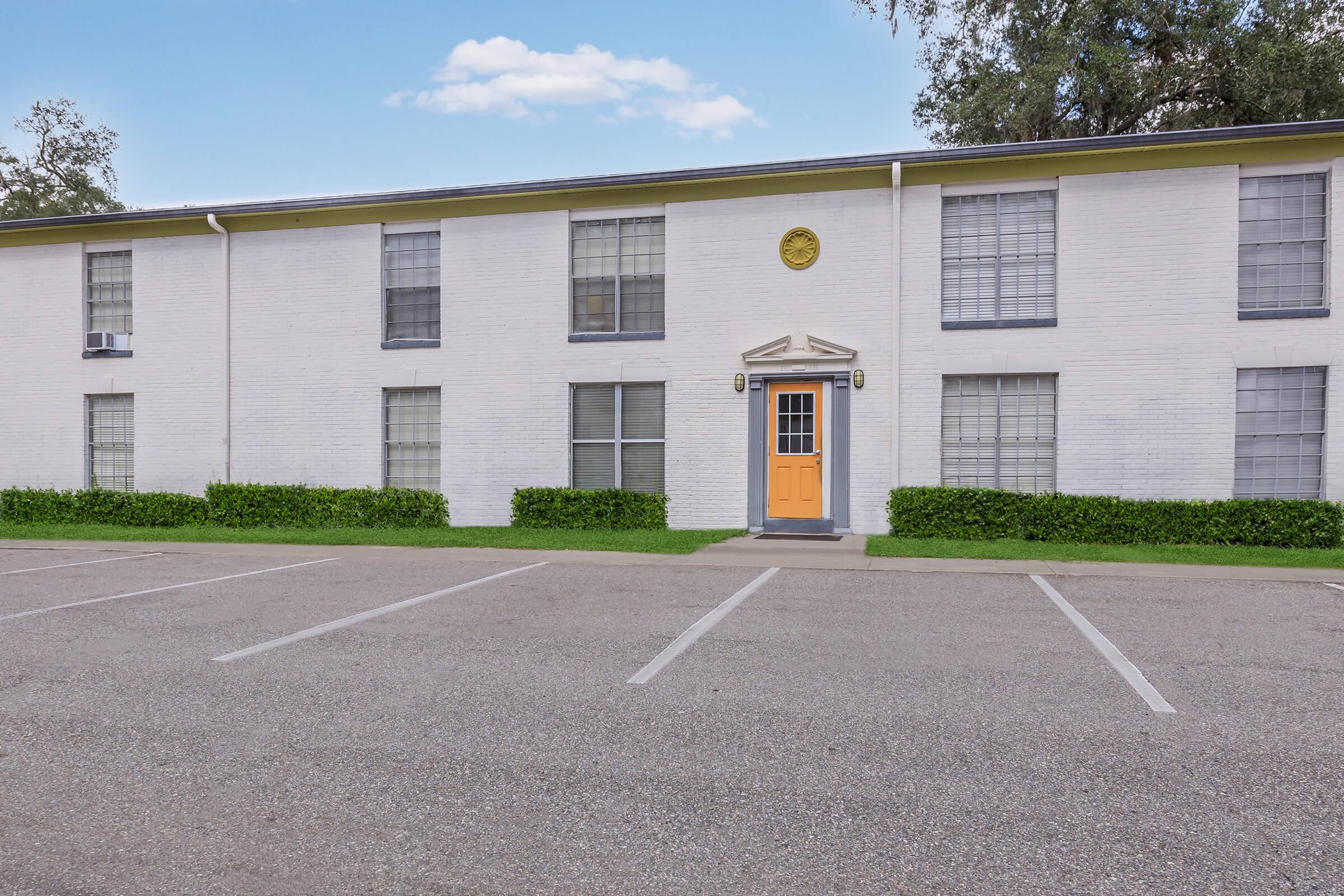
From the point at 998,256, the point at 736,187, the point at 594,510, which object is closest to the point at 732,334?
the point at 736,187

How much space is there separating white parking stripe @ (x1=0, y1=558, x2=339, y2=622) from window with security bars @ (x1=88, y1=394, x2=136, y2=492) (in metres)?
8.33

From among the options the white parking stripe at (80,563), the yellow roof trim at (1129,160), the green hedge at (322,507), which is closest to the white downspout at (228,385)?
the green hedge at (322,507)

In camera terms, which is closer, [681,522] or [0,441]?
[681,522]

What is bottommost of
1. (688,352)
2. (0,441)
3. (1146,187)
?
(0,441)

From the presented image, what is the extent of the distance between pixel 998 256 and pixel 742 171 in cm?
426

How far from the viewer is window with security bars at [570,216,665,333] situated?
1505cm

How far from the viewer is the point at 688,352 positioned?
48.1 feet

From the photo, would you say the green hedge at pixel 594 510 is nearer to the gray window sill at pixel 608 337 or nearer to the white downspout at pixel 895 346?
the gray window sill at pixel 608 337

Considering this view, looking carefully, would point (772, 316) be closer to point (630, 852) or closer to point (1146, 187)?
point (1146, 187)

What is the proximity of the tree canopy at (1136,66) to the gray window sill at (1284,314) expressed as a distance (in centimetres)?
868

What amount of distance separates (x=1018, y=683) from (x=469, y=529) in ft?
A: 35.0

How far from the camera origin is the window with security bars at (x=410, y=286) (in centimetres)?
1585

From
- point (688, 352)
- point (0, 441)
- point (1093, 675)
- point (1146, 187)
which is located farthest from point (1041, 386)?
point (0, 441)

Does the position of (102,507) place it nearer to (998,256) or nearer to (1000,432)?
(1000,432)
